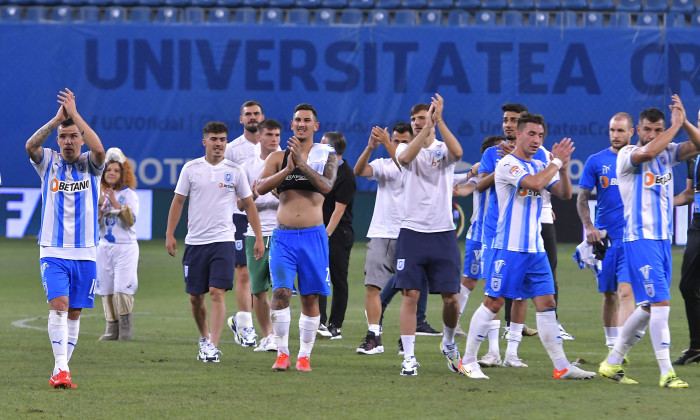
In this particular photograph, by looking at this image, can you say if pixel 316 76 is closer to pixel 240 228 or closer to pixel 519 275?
pixel 240 228

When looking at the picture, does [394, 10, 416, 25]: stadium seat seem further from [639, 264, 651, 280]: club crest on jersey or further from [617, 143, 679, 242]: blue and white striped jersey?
[639, 264, 651, 280]: club crest on jersey

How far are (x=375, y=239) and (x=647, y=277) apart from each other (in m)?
3.75

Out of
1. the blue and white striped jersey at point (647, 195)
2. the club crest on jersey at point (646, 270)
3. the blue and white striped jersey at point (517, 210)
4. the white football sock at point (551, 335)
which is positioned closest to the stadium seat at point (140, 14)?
the blue and white striped jersey at point (517, 210)

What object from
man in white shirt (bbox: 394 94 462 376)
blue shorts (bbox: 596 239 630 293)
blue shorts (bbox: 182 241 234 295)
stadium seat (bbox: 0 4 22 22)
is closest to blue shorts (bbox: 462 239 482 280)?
blue shorts (bbox: 596 239 630 293)

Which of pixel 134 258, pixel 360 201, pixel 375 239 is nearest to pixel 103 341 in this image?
pixel 134 258

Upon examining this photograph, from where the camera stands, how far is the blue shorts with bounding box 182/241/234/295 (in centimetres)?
947

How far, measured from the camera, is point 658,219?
7.81 metres

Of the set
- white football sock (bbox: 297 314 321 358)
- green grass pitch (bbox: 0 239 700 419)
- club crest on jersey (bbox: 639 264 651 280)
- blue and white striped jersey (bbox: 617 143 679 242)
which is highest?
blue and white striped jersey (bbox: 617 143 679 242)

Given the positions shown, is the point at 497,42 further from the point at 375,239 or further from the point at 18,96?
Answer: the point at 375,239

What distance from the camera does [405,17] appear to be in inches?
949

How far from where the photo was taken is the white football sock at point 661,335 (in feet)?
25.3

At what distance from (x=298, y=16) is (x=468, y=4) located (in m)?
3.74

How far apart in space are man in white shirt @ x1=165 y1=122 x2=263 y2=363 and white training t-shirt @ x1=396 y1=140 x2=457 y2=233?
154 cm

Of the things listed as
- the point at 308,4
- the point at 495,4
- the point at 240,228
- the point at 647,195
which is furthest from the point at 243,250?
the point at 495,4
